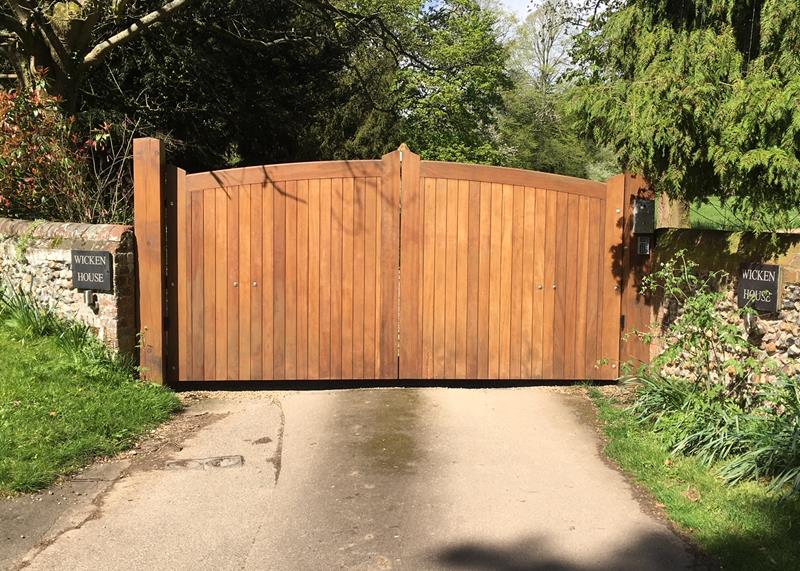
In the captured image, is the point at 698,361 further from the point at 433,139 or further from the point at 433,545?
the point at 433,139

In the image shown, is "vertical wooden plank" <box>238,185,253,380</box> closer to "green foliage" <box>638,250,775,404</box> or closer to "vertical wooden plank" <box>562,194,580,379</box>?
"vertical wooden plank" <box>562,194,580,379</box>

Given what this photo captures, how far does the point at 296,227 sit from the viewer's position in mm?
6816

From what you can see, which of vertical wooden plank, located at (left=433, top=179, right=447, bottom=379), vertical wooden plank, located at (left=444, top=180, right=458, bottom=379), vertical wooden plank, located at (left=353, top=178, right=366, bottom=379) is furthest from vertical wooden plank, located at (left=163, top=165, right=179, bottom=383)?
vertical wooden plank, located at (left=444, top=180, right=458, bottom=379)

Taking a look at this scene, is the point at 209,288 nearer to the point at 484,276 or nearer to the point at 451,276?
the point at 451,276

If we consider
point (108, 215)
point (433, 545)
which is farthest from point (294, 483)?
point (108, 215)

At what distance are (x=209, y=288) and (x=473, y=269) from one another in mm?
2457

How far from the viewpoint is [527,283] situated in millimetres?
6922

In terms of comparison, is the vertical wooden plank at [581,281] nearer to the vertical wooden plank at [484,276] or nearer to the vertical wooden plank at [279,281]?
the vertical wooden plank at [484,276]

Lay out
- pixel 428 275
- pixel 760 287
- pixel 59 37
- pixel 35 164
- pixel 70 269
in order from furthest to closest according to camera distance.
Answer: pixel 59 37 < pixel 35 164 < pixel 428 275 < pixel 70 269 < pixel 760 287

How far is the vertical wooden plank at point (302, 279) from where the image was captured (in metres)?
6.81

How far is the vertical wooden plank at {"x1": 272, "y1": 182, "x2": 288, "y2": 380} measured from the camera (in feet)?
22.3

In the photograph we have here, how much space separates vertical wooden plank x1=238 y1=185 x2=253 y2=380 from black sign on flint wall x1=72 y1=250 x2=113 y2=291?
3.75 feet

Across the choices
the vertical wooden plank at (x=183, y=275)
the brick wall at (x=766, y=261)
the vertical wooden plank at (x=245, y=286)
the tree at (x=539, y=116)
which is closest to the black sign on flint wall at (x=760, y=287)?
the brick wall at (x=766, y=261)

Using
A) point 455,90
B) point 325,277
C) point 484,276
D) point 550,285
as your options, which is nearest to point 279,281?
point 325,277
